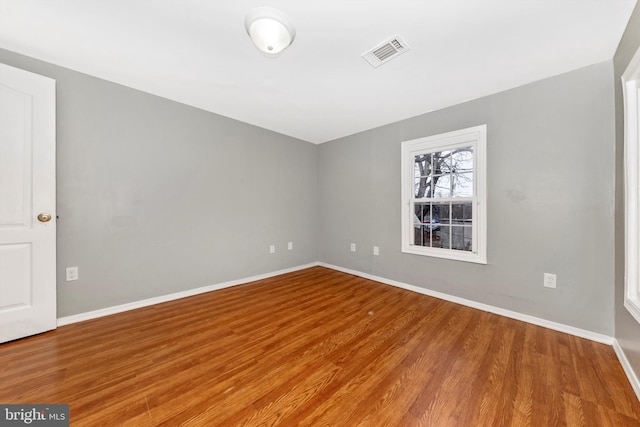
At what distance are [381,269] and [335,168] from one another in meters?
1.84

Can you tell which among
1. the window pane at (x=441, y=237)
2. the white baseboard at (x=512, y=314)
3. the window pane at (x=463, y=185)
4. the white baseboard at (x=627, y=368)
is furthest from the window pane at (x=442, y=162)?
the white baseboard at (x=627, y=368)

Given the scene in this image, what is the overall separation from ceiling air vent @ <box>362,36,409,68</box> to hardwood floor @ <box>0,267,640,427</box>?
229cm

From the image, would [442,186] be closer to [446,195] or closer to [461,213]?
[446,195]

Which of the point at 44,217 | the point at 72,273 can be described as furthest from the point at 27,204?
the point at 72,273

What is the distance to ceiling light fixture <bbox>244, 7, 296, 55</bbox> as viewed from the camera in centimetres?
145

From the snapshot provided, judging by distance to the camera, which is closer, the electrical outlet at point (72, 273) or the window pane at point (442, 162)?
the electrical outlet at point (72, 273)

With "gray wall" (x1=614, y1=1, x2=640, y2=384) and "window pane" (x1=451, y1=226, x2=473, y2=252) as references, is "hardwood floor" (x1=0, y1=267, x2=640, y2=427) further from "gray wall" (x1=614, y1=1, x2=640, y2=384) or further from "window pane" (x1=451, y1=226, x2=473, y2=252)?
"window pane" (x1=451, y1=226, x2=473, y2=252)

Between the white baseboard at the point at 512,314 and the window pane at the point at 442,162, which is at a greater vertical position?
the window pane at the point at 442,162

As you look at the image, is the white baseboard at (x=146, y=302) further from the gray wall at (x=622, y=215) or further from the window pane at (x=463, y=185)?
the gray wall at (x=622, y=215)

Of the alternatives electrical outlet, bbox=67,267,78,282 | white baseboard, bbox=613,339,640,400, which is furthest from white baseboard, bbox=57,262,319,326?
white baseboard, bbox=613,339,640,400

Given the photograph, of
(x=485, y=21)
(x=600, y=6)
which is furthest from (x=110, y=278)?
(x=600, y=6)

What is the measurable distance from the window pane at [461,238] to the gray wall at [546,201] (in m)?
0.19

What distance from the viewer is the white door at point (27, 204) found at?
178 cm

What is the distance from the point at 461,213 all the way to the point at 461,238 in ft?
0.94
